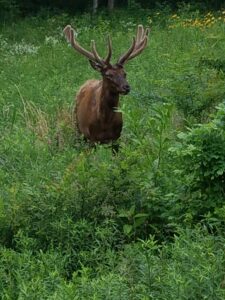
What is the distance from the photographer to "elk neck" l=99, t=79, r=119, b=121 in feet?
34.6

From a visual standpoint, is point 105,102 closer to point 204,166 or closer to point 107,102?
point 107,102

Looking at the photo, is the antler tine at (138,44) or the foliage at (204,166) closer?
the foliage at (204,166)

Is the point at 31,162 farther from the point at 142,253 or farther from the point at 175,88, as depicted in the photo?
the point at 142,253

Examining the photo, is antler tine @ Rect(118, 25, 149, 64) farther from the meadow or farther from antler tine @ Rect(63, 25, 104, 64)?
the meadow

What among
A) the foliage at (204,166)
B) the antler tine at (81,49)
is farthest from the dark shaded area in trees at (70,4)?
the foliage at (204,166)

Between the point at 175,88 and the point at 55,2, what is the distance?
1037 inches

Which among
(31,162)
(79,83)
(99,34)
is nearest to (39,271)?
(31,162)

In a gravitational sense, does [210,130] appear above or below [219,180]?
above

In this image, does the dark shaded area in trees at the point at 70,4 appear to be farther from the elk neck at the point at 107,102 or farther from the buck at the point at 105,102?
the elk neck at the point at 107,102

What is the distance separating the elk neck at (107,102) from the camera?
1053cm

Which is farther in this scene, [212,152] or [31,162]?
[31,162]

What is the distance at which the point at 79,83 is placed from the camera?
16.3 m

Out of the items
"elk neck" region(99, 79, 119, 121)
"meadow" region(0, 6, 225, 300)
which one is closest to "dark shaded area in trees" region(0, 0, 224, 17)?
"elk neck" region(99, 79, 119, 121)

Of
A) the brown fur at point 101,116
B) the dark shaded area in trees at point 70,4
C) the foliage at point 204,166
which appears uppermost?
the foliage at point 204,166
